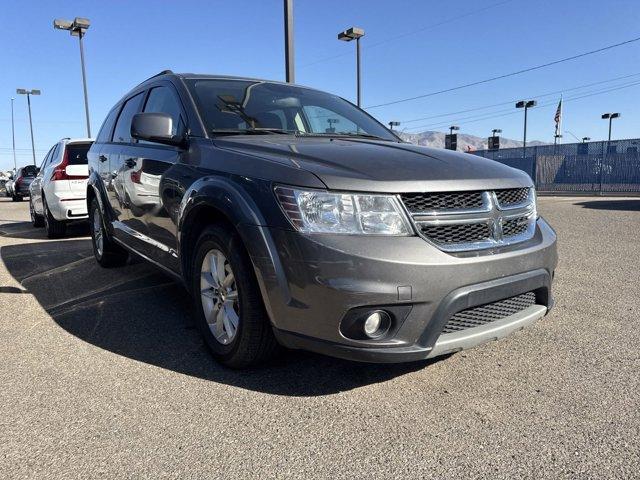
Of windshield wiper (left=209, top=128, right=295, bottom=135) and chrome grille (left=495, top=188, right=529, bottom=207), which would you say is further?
windshield wiper (left=209, top=128, right=295, bottom=135)

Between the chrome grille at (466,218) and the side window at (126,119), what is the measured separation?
3.19m

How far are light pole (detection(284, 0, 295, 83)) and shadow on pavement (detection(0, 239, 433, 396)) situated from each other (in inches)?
172

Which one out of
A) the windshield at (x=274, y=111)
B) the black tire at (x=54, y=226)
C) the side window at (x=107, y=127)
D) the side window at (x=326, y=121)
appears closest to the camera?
the windshield at (x=274, y=111)

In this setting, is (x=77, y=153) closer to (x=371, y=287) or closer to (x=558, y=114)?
(x=371, y=287)

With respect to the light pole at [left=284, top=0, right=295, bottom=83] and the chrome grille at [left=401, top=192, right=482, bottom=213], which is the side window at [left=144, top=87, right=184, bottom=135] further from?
the light pole at [left=284, top=0, right=295, bottom=83]

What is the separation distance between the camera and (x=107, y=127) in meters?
5.68

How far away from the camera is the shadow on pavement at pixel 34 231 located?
919cm

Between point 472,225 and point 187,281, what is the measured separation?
187 centimetres

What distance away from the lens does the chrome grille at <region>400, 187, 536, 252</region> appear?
2.41 metres

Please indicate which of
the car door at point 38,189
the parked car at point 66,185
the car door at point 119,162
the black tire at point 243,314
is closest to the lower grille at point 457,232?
the black tire at point 243,314

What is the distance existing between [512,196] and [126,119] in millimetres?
3828

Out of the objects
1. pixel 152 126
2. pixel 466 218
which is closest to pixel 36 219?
pixel 152 126

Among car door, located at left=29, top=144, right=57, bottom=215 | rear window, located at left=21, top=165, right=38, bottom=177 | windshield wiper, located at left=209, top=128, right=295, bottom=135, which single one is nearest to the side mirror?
windshield wiper, located at left=209, top=128, right=295, bottom=135

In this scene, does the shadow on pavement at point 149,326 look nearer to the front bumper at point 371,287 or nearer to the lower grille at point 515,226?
→ the front bumper at point 371,287
